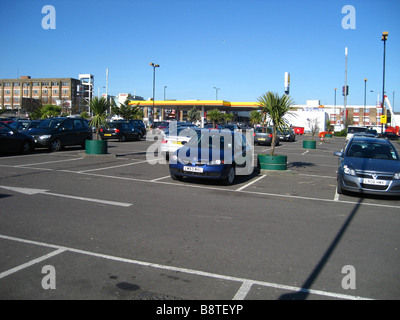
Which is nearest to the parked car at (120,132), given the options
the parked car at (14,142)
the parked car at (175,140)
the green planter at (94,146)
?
the parked car at (14,142)

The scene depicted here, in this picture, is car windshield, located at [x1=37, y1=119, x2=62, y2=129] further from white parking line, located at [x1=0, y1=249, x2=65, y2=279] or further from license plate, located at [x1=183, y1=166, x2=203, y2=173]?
white parking line, located at [x1=0, y1=249, x2=65, y2=279]

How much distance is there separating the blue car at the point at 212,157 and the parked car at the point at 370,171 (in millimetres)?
3009

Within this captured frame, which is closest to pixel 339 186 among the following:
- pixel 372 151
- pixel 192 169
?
pixel 372 151

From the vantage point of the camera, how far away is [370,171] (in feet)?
31.3

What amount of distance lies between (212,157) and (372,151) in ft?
15.4

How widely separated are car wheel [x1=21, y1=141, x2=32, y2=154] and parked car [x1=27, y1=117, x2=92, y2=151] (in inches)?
32.2

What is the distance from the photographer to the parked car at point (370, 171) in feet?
30.7

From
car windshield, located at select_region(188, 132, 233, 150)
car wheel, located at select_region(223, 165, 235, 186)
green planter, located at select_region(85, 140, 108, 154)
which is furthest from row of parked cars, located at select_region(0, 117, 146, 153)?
car wheel, located at select_region(223, 165, 235, 186)

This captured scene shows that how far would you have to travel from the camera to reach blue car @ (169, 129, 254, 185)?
1051 cm

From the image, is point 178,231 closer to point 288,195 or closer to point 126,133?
point 288,195

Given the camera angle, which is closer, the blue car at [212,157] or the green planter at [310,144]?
the blue car at [212,157]

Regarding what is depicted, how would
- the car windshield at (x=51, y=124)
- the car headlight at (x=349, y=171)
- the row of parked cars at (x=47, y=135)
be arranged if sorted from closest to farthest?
the car headlight at (x=349, y=171) < the row of parked cars at (x=47, y=135) < the car windshield at (x=51, y=124)

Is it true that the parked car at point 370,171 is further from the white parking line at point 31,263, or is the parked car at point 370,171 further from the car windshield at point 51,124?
the car windshield at point 51,124

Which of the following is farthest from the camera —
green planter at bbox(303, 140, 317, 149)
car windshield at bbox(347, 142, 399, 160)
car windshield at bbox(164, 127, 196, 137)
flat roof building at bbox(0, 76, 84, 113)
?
flat roof building at bbox(0, 76, 84, 113)
